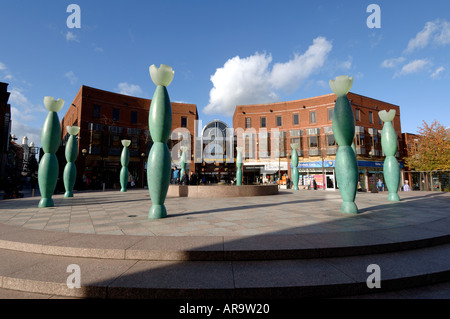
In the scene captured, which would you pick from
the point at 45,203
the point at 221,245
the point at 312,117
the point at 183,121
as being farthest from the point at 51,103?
the point at 312,117

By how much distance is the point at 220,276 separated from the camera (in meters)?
2.72

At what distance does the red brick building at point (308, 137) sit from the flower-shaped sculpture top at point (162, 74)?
2633 cm

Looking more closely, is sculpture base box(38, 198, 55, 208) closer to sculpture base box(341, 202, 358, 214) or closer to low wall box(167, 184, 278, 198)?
low wall box(167, 184, 278, 198)

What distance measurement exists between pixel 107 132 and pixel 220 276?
105ft

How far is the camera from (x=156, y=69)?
6207 mm

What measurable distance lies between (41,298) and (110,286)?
3.06ft

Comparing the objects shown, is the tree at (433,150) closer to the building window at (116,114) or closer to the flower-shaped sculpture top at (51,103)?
the flower-shaped sculpture top at (51,103)

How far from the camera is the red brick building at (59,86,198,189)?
2794 cm

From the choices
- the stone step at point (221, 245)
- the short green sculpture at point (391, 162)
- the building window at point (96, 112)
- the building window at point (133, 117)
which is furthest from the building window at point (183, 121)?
the stone step at point (221, 245)

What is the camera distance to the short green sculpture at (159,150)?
5711 mm

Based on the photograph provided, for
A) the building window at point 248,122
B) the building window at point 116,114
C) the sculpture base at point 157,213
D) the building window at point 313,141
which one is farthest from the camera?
the building window at point 248,122

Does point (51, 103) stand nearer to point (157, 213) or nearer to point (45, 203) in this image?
point (45, 203)

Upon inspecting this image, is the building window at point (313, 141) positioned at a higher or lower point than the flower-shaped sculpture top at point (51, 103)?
higher

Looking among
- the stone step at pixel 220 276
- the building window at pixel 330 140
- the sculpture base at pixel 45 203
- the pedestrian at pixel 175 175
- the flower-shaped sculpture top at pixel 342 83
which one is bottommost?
the stone step at pixel 220 276
